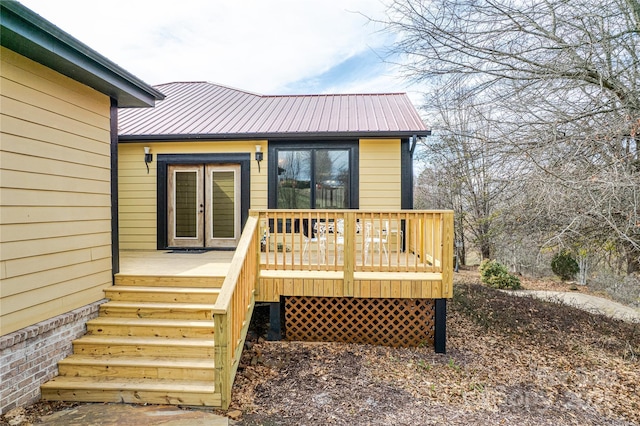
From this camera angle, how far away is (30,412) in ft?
9.73

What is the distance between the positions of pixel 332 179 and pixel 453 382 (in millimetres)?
4087

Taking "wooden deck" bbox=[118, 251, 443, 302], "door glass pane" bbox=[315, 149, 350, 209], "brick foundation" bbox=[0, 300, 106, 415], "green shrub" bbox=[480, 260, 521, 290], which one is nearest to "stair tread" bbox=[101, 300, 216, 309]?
"wooden deck" bbox=[118, 251, 443, 302]

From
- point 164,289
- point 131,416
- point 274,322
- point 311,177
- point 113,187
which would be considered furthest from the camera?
point 311,177

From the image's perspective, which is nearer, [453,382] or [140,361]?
[140,361]

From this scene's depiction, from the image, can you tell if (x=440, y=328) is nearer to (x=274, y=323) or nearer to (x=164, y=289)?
(x=274, y=323)

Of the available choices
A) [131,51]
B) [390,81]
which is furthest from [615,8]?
[131,51]

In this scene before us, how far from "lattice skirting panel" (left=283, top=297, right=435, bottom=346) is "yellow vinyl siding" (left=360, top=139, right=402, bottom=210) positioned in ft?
7.58

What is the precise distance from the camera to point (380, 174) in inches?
253

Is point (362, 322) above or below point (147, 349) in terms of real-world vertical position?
below

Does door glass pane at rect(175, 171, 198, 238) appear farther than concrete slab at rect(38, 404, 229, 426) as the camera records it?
Yes

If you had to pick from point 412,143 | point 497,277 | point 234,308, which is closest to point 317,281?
point 234,308

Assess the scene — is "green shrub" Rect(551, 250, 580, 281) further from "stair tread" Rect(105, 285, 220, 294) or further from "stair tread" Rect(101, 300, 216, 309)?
"stair tread" Rect(101, 300, 216, 309)

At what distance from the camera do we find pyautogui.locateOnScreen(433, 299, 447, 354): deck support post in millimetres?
4398

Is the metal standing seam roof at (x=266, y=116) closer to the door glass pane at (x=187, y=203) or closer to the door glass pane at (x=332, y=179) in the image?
the door glass pane at (x=332, y=179)
